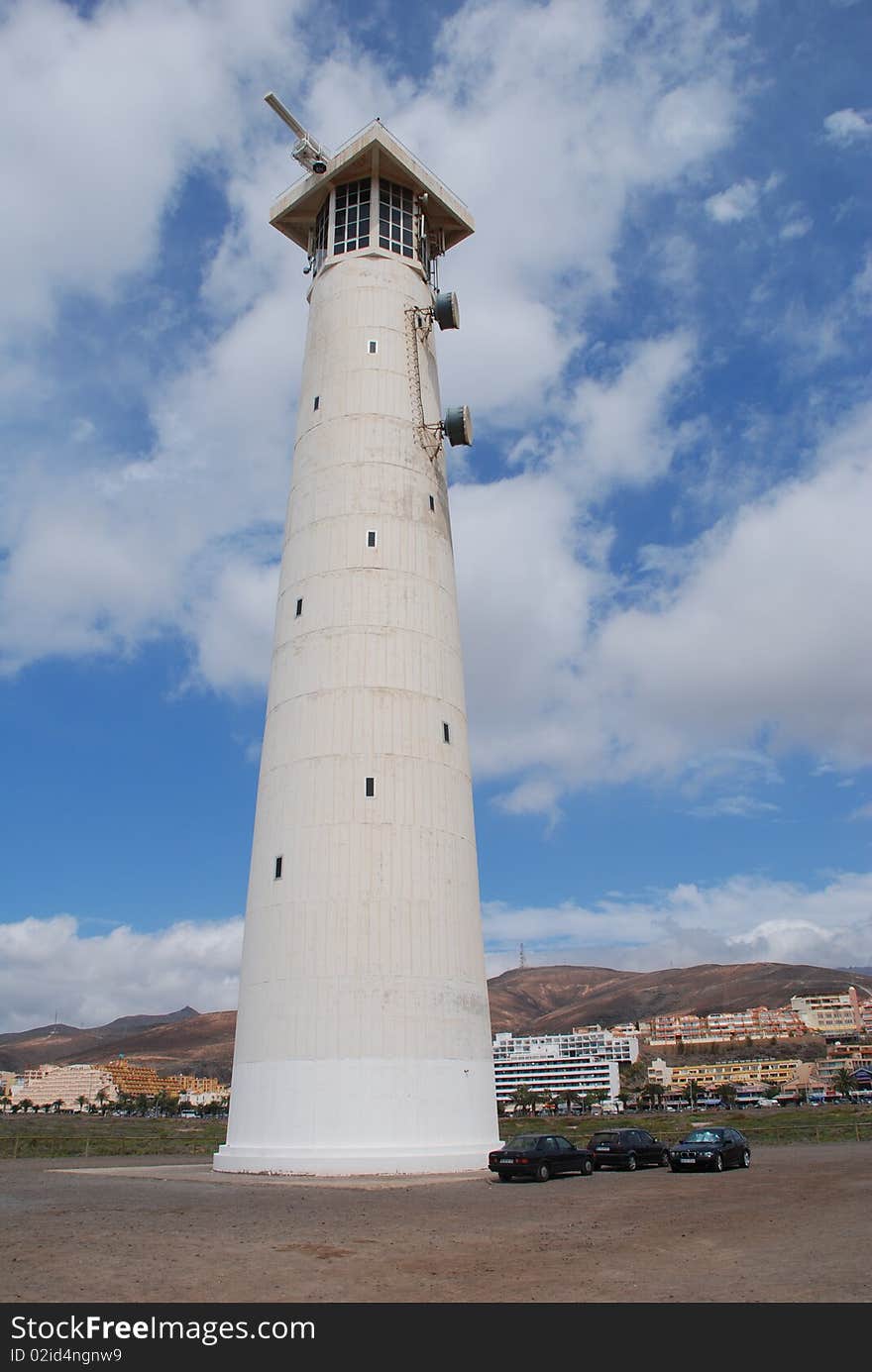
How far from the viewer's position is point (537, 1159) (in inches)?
946

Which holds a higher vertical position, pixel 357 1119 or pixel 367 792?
pixel 367 792

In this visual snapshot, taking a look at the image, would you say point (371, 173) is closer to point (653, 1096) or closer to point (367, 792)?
point (367, 792)

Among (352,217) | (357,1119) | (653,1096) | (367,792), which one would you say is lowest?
(357,1119)

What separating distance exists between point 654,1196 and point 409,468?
2143cm

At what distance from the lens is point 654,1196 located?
1997 cm

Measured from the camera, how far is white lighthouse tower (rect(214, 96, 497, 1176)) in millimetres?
25328

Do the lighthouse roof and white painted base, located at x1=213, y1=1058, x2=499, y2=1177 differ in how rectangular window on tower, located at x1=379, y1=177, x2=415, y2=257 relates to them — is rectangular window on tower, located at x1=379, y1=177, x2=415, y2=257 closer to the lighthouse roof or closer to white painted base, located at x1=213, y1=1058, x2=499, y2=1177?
the lighthouse roof

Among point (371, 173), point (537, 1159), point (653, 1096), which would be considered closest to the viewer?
point (537, 1159)

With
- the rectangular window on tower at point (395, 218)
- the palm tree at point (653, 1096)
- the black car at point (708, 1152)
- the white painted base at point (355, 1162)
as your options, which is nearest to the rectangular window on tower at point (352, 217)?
the rectangular window on tower at point (395, 218)

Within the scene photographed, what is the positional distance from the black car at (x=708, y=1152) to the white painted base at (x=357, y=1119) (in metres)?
5.26

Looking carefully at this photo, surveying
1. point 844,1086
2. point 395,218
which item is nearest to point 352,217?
point 395,218

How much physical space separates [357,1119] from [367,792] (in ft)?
26.7

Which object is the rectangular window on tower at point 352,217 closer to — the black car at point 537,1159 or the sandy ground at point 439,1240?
the black car at point 537,1159

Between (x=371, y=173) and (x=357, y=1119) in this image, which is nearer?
(x=357, y=1119)
